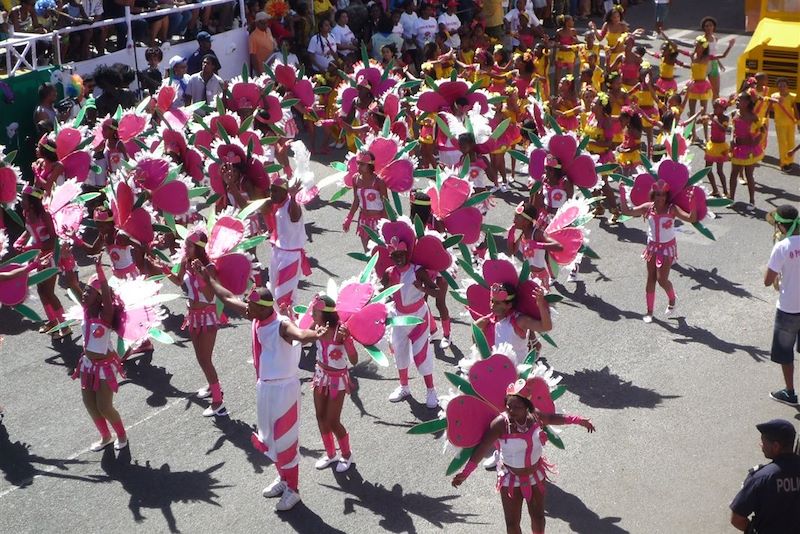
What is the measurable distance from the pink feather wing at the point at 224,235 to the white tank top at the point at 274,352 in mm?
1100

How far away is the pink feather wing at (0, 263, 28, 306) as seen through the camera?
28.5 ft

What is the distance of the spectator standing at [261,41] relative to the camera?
18906mm

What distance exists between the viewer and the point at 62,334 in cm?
1092

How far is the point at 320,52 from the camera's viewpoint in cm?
1900

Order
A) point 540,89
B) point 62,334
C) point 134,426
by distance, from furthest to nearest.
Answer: point 540,89, point 62,334, point 134,426

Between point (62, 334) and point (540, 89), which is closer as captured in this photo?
point (62, 334)

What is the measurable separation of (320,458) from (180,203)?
9.98ft

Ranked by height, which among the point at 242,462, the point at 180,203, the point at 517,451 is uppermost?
the point at 180,203

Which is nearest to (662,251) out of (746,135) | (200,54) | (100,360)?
(746,135)

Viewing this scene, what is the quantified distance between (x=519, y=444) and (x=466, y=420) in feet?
1.19

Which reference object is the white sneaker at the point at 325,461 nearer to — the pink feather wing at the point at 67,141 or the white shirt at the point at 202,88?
the pink feather wing at the point at 67,141

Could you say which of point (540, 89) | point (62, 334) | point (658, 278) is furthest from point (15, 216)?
point (540, 89)

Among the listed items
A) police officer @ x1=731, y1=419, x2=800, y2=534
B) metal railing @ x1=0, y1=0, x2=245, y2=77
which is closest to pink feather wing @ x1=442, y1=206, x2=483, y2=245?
police officer @ x1=731, y1=419, x2=800, y2=534

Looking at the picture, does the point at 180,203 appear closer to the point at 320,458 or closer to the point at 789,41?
the point at 320,458
